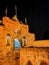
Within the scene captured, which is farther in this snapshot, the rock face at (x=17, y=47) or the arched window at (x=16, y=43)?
the arched window at (x=16, y=43)

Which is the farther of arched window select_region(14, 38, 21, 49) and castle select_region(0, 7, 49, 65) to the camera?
arched window select_region(14, 38, 21, 49)

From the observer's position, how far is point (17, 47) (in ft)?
88.7

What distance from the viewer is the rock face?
711 inches

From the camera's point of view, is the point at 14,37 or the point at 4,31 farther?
the point at 14,37

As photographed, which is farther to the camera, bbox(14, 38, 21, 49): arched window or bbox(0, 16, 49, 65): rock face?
bbox(14, 38, 21, 49): arched window

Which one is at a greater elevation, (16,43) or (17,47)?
(16,43)

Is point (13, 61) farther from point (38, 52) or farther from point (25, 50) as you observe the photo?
point (38, 52)

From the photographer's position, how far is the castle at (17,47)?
59.4ft

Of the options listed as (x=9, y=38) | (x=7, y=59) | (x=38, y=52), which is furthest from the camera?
(x=9, y=38)

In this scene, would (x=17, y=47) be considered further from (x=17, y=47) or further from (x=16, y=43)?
(x=16, y=43)

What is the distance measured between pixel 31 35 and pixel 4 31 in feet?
23.4

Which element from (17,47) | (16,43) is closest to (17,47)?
(17,47)

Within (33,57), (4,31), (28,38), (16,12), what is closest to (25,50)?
(33,57)

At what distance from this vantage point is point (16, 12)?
30328 millimetres
